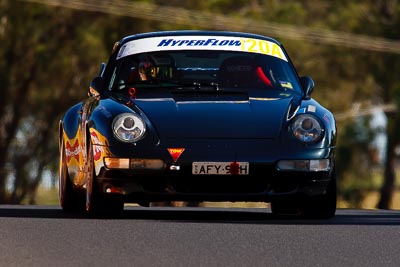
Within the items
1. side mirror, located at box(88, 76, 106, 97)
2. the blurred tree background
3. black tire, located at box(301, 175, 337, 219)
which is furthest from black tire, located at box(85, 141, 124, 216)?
the blurred tree background

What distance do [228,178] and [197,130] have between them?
47cm

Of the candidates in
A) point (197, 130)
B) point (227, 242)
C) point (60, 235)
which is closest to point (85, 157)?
point (197, 130)

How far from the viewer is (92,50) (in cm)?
4806

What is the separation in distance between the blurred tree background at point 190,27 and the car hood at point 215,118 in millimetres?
23895

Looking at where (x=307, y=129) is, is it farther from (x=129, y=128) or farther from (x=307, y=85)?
(x=307, y=85)

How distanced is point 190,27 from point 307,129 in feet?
127

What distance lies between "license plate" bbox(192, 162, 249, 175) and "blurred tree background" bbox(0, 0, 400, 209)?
2438 centimetres

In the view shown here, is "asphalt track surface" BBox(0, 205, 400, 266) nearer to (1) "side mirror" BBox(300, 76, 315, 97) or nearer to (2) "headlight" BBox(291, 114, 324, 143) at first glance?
(2) "headlight" BBox(291, 114, 324, 143)

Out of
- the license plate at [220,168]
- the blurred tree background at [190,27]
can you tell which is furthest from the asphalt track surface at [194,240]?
the blurred tree background at [190,27]

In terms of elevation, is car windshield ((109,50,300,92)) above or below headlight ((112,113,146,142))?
above

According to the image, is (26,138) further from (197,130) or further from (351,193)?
(197,130)

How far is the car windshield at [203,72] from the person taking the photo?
490 inches

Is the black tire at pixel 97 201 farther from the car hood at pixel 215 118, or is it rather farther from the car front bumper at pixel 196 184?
the car hood at pixel 215 118

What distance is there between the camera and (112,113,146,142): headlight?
11273 mm
